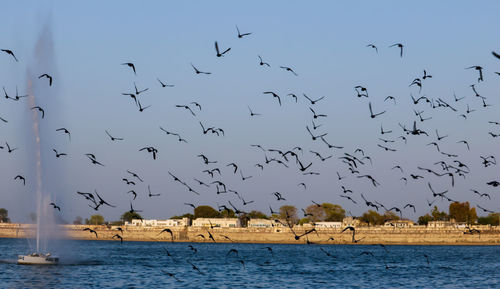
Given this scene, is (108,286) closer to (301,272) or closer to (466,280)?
(301,272)

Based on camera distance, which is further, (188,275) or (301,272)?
(301,272)

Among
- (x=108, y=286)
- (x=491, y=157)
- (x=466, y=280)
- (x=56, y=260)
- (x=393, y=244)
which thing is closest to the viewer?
(x=491, y=157)

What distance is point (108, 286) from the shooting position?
189 ft

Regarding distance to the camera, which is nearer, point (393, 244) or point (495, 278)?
point (495, 278)

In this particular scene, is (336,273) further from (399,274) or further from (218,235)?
(218,235)

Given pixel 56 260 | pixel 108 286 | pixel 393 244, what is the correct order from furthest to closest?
pixel 393 244 < pixel 56 260 < pixel 108 286

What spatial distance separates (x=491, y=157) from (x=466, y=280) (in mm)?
31662

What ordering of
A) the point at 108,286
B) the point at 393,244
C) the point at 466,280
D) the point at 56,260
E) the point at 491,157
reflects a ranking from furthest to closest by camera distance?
the point at 393,244
the point at 56,260
the point at 466,280
the point at 108,286
the point at 491,157

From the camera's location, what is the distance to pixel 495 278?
2808 inches

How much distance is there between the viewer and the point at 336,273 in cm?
7756

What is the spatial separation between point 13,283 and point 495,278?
1668 inches

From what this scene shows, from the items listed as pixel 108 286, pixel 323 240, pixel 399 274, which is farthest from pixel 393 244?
pixel 108 286

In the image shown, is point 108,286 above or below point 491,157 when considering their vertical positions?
below

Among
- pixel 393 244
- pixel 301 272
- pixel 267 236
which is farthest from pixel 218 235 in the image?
pixel 301 272
